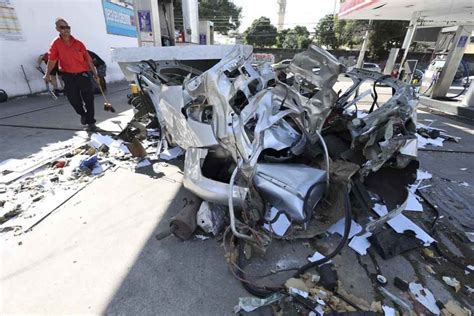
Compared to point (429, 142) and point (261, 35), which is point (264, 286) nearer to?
point (429, 142)

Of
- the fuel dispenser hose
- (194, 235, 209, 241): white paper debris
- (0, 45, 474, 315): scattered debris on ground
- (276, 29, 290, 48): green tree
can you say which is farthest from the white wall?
(276, 29, 290, 48): green tree

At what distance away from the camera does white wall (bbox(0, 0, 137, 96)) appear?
6895mm

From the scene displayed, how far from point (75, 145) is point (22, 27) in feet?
19.5

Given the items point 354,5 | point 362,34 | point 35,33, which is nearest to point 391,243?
point 354,5

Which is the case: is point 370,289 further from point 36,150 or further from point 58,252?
point 36,150

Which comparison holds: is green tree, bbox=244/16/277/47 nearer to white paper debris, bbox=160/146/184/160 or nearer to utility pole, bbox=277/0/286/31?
utility pole, bbox=277/0/286/31

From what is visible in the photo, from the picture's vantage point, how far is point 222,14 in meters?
38.5

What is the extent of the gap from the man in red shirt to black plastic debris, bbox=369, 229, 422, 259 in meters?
4.62

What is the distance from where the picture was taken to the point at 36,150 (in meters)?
3.65

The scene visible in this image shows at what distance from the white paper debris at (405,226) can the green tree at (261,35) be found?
3412 cm

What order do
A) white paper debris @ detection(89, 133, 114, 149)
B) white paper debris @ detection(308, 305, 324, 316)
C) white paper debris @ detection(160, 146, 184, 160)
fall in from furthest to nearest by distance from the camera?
1. white paper debris @ detection(89, 133, 114, 149)
2. white paper debris @ detection(160, 146, 184, 160)
3. white paper debris @ detection(308, 305, 324, 316)

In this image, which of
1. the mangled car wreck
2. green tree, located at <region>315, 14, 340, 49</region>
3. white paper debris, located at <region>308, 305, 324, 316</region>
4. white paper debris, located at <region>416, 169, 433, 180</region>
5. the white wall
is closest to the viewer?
white paper debris, located at <region>308, 305, 324, 316</region>

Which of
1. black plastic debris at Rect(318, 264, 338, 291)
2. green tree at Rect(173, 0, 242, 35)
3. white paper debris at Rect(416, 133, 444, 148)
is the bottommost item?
white paper debris at Rect(416, 133, 444, 148)

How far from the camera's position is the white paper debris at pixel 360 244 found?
1.95 metres
